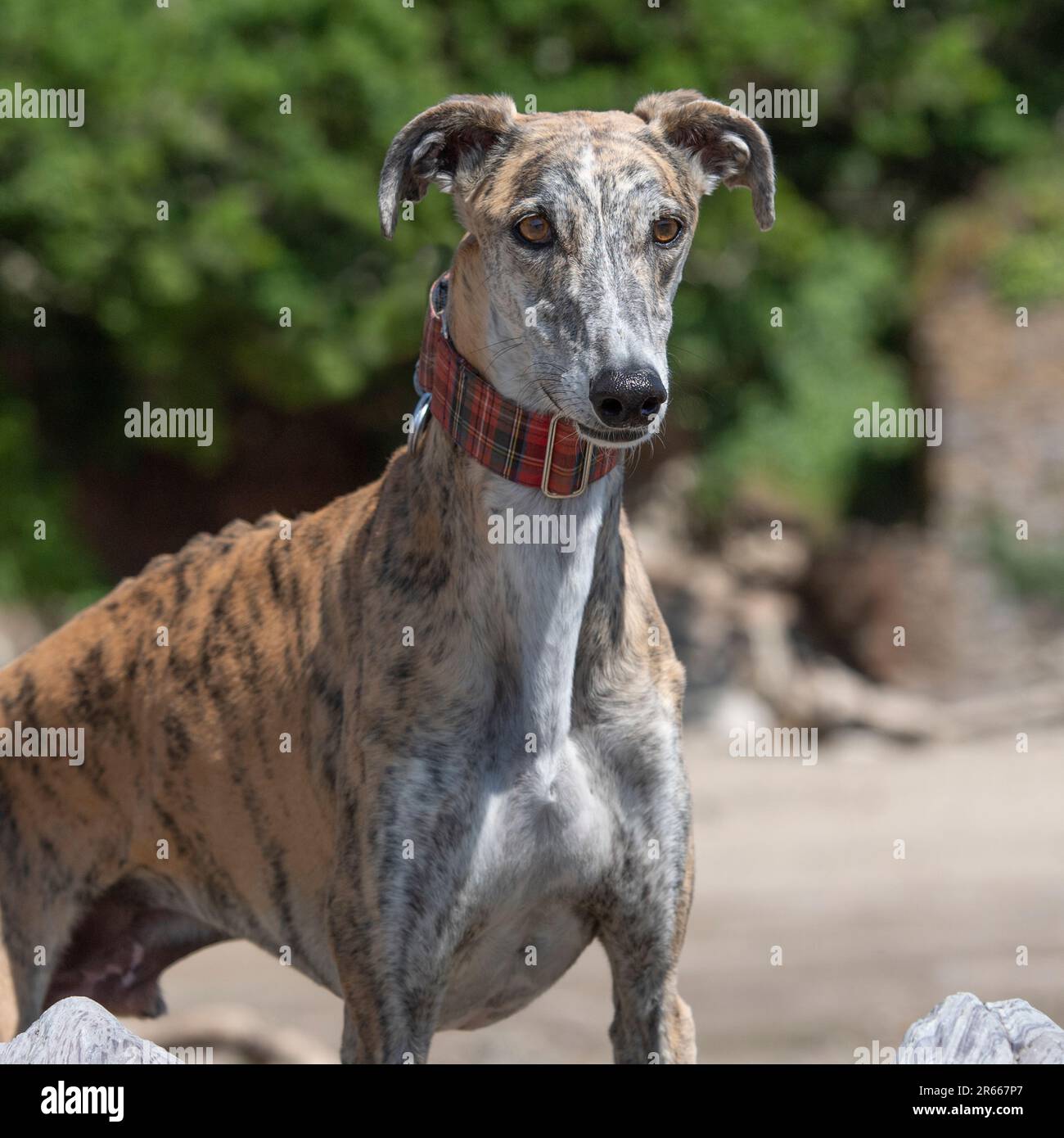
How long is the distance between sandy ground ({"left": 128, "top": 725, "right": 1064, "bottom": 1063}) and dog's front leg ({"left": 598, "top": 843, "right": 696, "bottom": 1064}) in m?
2.61

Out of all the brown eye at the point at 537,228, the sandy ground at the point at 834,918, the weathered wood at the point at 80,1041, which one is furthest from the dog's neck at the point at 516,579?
the sandy ground at the point at 834,918

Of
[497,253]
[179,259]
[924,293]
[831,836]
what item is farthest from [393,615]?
[924,293]

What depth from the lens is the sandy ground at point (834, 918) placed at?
6.11 metres

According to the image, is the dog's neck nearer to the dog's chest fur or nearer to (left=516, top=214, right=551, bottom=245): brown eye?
the dog's chest fur

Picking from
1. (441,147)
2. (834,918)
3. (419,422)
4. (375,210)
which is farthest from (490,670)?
(375,210)

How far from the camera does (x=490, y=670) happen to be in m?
3.04

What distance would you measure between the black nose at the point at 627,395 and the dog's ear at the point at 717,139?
27.6 inches

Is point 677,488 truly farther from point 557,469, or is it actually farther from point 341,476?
point 557,469

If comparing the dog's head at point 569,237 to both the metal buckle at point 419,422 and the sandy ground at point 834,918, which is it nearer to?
the metal buckle at point 419,422

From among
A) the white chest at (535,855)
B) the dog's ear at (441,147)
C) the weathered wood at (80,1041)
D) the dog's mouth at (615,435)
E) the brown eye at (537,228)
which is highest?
the dog's ear at (441,147)

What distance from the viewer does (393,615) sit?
308cm

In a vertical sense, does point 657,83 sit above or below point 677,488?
above

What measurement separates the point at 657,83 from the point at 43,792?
8.26 m

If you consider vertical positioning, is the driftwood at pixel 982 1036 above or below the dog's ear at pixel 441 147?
below
